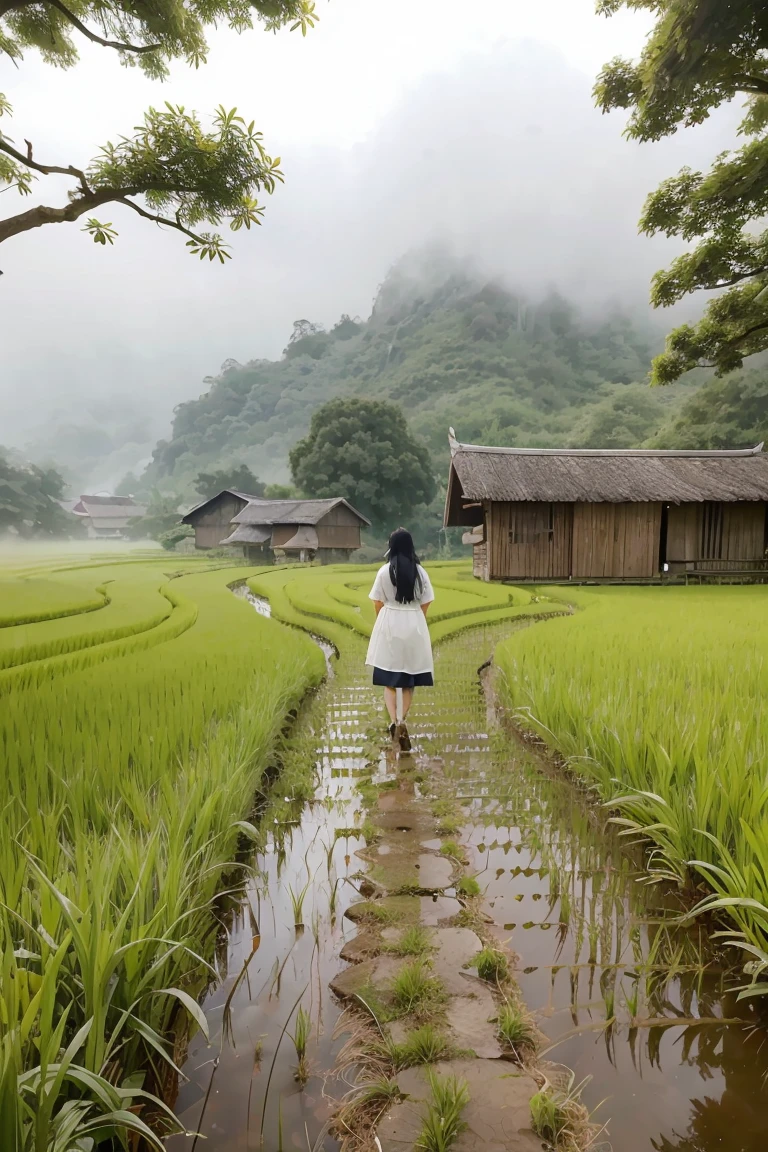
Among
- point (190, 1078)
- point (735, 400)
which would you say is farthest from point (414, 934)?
point (735, 400)

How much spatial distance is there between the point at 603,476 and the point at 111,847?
58.1 ft

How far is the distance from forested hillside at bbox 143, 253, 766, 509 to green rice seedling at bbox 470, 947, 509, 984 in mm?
45861

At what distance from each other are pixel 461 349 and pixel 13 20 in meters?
71.8

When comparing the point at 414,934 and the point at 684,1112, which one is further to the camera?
the point at 414,934

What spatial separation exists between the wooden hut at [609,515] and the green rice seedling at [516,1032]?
14.7 metres

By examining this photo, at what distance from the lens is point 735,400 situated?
84.3ft

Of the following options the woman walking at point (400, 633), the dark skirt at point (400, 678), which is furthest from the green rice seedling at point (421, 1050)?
the dark skirt at point (400, 678)

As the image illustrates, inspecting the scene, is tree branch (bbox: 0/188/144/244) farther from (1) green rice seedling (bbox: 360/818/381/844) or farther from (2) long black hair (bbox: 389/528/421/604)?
(1) green rice seedling (bbox: 360/818/381/844)

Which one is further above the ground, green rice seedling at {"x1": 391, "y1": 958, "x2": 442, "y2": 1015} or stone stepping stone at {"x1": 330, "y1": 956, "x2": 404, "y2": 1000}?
green rice seedling at {"x1": 391, "y1": 958, "x2": 442, "y2": 1015}

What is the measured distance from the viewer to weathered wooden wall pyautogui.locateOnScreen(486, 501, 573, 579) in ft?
56.0

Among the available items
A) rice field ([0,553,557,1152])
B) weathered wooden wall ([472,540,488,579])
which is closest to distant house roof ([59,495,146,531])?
weathered wooden wall ([472,540,488,579])

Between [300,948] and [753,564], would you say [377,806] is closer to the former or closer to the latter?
[300,948]

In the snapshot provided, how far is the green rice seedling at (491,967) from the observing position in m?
1.97

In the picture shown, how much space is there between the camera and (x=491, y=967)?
199 centimetres
